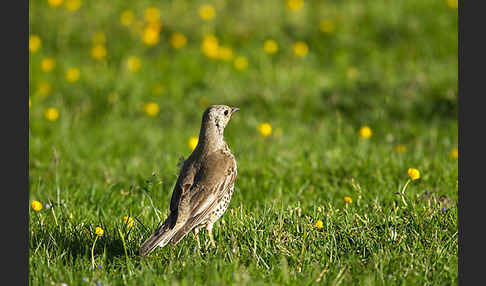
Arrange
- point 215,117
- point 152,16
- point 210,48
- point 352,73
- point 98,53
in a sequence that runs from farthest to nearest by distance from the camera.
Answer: point 152,16 < point 98,53 < point 210,48 < point 352,73 < point 215,117

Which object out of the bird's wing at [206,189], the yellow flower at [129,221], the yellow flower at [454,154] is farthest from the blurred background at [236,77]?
the bird's wing at [206,189]

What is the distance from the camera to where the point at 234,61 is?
396 inches

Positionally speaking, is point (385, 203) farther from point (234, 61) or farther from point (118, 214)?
point (234, 61)

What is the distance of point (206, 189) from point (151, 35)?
21.0ft

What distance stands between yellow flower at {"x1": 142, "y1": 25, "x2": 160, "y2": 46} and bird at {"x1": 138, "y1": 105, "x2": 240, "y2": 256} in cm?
584

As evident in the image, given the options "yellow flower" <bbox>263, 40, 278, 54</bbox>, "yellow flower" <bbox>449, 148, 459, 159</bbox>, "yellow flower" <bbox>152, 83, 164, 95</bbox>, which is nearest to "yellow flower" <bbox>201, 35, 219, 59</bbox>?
"yellow flower" <bbox>263, 40, 278, 54</bbox>

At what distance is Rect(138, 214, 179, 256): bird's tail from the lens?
3.89 meters

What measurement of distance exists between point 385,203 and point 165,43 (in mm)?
6223

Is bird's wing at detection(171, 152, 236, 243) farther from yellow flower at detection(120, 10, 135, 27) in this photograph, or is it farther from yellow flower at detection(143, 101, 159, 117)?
yellow flower at detection(120, 10, 135, 27)

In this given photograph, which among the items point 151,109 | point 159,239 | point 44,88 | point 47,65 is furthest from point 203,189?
point 47,65

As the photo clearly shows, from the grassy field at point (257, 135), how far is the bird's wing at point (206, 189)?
20cm

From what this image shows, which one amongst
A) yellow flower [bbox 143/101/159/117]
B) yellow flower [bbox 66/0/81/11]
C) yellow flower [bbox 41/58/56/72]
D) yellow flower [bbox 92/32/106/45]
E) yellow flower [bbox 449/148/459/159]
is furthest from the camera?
yellow flower [bbox 66/0/81/11]

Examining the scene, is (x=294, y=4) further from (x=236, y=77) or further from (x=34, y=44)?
(x=34, y=44)

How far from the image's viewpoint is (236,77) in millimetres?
9648
